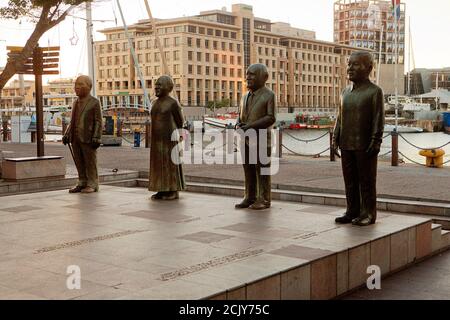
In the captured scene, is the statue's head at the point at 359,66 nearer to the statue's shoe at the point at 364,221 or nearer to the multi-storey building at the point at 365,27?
the statue's shoe at the point at 364,221

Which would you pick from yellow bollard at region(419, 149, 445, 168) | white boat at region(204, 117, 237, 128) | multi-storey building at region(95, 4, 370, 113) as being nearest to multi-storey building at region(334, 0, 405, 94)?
multi-storey building at region(95, 4, 370, 113)

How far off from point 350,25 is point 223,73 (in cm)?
4558

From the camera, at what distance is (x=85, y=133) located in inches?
398

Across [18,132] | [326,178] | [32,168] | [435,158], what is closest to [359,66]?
[326,178]

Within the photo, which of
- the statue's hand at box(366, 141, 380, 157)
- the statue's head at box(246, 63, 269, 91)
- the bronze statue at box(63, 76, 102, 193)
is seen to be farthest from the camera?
the bronze statue at box(63, 76, 102, 193)

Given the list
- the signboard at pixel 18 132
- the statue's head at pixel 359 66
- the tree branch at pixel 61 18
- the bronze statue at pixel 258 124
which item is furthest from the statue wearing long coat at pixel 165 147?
the signboard at pixel 18 132

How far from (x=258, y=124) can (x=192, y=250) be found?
277cm

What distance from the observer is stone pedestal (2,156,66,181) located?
38.2ft

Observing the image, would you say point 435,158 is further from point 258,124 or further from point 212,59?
point 212,59

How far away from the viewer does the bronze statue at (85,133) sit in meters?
10.1

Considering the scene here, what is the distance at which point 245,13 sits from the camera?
98.4m

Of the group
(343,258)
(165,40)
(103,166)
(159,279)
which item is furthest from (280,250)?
(165,40)

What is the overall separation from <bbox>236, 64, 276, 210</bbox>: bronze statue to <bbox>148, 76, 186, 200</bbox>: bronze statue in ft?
4.04

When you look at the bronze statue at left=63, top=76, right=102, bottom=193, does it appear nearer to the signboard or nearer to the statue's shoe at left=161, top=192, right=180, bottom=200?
the statue's shoe at left=161, top=192, right=180, bottom=200
